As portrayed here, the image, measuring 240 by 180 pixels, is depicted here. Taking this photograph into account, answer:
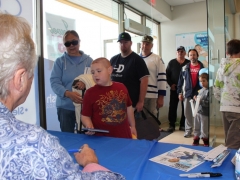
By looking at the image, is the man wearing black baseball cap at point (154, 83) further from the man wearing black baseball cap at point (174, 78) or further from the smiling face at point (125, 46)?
the man wearing black baseball cap at point (174, 78)

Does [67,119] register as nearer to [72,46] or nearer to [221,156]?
[72,46]

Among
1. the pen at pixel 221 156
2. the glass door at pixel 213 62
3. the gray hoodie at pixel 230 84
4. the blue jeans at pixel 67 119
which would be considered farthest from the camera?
the glass door at pixel 213 62

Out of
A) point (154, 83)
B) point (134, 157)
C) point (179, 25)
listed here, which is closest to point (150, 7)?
point (179, 25)

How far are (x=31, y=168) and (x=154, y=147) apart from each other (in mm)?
932

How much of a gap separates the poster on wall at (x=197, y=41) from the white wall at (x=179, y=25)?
10 cm

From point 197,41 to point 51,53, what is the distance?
4.09 metres

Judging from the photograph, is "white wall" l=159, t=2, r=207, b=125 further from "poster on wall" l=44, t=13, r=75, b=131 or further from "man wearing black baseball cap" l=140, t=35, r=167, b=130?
"poster on wall" l=44, t=13, r=75, b=131

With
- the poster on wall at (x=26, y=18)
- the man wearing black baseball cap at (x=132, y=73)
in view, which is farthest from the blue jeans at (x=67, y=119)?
the man wearing black baseball cap at (x=132, y=73)

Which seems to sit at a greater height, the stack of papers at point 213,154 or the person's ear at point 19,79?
the person's ear at point 19,79

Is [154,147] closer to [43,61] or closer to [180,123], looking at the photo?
[43,61]

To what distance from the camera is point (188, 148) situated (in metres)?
1.34

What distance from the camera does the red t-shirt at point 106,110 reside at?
176cm

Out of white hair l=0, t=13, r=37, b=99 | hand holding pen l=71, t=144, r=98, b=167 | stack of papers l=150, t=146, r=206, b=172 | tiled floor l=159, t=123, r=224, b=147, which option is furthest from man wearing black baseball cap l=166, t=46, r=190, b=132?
white hair l=0, t=13, r=37, b=99

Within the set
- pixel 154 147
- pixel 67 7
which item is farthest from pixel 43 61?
pixel 154 147
